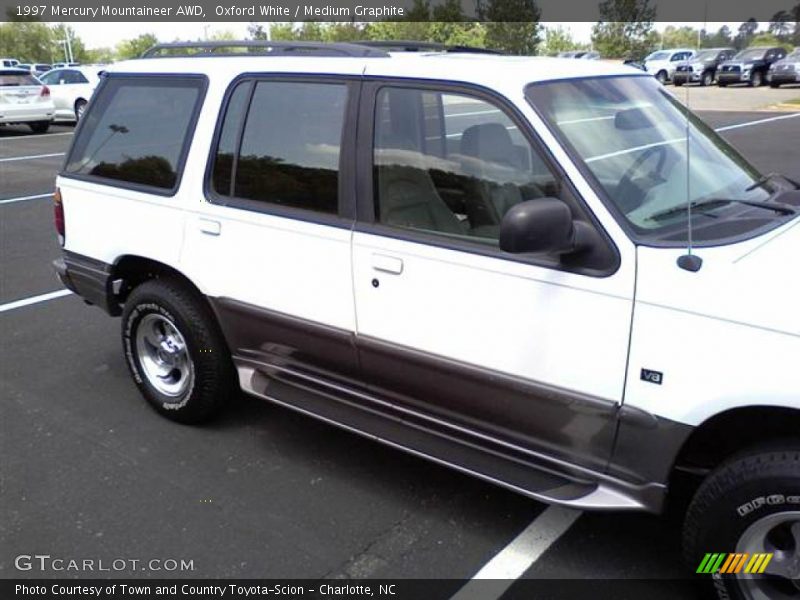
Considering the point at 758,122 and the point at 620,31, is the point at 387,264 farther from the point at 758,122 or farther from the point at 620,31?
the point at 758,122

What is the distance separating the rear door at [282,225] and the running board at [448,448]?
0.10 metres

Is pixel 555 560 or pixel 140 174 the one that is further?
pixel 140 174

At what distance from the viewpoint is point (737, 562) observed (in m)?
2.38

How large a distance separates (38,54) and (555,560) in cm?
8848

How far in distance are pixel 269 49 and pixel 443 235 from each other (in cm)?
162

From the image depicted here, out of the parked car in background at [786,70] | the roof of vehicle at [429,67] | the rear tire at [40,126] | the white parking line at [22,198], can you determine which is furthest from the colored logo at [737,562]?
the parked car in background at [786,70]

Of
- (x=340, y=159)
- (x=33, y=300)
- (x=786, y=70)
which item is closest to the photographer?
(x=340, y=159)

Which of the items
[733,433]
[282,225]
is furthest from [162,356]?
[733,433]

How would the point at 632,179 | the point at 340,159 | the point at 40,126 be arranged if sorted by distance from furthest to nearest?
the point at 40,126 < the point at 340,159 < the point at 632,179

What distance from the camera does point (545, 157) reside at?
259cm

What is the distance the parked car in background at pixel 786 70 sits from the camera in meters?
28.7

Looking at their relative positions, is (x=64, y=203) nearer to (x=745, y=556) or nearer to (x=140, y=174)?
(x=140, y=174)

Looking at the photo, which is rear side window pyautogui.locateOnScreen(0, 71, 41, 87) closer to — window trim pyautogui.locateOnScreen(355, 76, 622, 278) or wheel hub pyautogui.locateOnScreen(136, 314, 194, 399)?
wheel hub pyautogui.locateOnScreen(136, 314, 194, 399)

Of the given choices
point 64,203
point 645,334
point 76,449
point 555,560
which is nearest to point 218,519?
point 76,449
